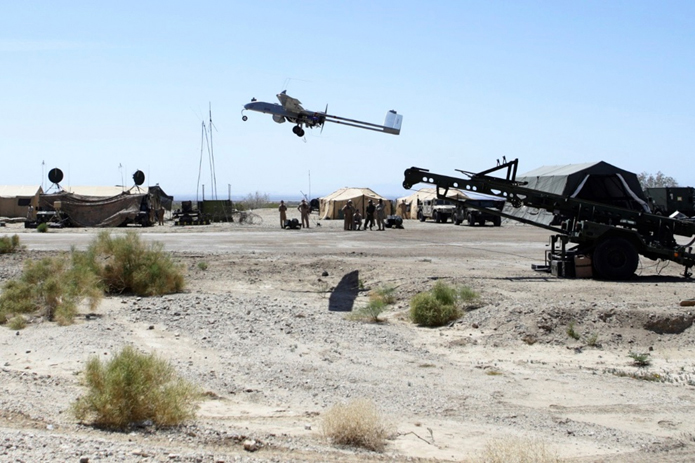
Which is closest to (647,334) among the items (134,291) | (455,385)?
(455,385)

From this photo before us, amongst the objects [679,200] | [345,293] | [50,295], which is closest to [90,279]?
[50,295]

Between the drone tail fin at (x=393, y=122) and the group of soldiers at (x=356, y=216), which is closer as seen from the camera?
the drone tail fin at (x=393, y=122)

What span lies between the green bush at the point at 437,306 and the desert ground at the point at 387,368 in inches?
10.1

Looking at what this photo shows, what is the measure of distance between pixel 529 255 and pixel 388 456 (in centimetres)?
1928

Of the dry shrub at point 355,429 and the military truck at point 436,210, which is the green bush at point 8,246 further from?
the military truck at point 436,210

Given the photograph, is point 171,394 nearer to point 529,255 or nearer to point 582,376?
point 582,376

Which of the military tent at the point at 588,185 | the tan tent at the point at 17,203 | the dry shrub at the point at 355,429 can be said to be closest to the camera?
the dry shrub at the point at 355,429

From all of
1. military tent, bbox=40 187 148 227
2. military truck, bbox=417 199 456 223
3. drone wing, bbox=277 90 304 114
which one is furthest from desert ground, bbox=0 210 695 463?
military truck, bbox=417 199 456 223

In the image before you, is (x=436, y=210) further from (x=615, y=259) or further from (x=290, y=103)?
(x=615, y=259)

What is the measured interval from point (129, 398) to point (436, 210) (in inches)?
1809

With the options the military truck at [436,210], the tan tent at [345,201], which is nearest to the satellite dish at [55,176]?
the tan tent at [345,201]

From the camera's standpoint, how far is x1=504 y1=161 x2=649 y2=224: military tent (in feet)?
92.3

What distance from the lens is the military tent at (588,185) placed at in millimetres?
28136

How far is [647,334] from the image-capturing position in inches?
463
